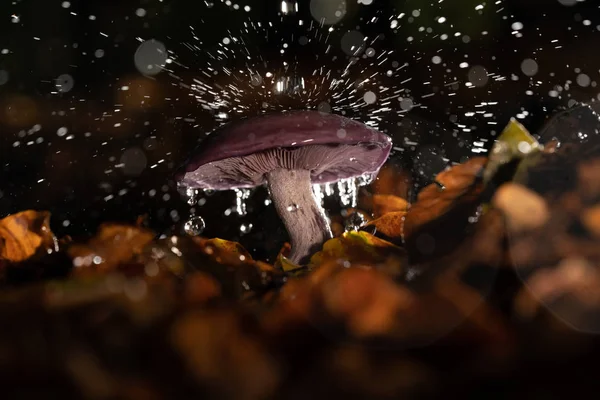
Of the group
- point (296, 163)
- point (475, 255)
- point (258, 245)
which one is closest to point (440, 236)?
point (475, 255)

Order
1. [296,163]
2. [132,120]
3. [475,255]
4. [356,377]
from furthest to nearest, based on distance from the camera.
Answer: [132,120] < [296,163] < [475,255] < [356,377]

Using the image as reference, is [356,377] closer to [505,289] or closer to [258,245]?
[505,289]

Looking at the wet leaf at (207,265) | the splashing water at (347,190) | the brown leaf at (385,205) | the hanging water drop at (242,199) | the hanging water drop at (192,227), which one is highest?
the wet leaf at (207,265)

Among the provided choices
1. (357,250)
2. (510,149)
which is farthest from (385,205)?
(510,149)

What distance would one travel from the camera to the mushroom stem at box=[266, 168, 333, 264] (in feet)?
5.12

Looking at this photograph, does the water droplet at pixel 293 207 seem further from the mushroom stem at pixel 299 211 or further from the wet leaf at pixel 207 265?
the wet leaf at pixel 207 265

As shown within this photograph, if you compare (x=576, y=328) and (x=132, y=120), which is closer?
(x=576, y=328)

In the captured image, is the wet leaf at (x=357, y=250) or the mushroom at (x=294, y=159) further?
the mushroom at (x=294, y=159)

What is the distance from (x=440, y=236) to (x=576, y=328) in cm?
23

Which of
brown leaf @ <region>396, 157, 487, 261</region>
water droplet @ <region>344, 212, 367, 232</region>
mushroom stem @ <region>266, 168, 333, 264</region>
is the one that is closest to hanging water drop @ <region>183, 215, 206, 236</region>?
mushroom stem @ <region>266, 168, 333, 264</region>

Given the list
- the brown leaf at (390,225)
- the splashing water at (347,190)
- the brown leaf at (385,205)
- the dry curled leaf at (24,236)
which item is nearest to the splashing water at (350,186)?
the splashing water at (347,190)

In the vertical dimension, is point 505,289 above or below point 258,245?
above

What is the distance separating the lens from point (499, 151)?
1.96ft

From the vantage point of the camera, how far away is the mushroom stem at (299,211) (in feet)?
5.12
